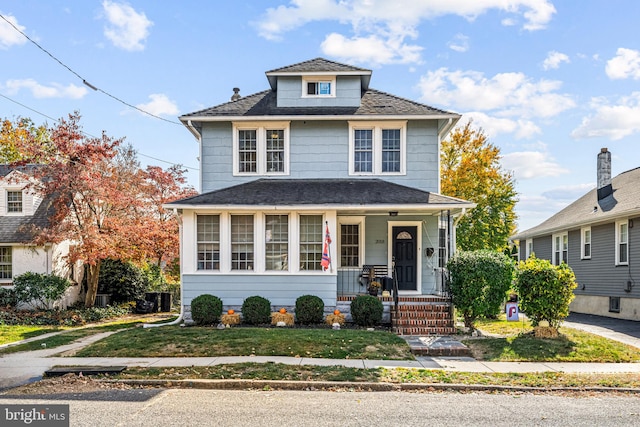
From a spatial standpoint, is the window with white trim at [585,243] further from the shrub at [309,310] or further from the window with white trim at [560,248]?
the shrub at [309,310]

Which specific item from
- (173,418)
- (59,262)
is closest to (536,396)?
(173,418)

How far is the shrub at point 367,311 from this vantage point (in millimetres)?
13984

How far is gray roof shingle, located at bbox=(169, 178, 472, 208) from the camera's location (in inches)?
572

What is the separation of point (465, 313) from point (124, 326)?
34.9 feet

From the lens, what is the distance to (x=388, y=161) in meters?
16.7

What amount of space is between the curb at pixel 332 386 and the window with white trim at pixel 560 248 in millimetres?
15984

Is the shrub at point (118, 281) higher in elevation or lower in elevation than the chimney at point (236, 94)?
lower

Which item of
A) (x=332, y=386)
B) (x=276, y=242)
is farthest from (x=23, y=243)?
(x=332, y=386)

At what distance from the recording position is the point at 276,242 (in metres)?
15.2

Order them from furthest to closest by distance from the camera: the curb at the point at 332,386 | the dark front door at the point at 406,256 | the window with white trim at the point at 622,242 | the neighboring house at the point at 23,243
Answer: the neighboring house at the point at 23,243 < the window with white trim at the point at 622,242 < the dark front door at the point at 406,256 < the curb at the point at 332,386

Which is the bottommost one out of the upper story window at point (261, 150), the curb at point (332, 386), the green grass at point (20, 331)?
the green grass at point (20, 331)

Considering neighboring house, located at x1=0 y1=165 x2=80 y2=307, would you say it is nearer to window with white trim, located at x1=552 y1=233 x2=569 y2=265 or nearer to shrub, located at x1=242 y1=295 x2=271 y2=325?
shrub, located at x1=242 y1=295 x2=271 y2=325

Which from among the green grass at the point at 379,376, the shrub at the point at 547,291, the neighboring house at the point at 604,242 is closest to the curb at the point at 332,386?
the green grass at the point at 379,376

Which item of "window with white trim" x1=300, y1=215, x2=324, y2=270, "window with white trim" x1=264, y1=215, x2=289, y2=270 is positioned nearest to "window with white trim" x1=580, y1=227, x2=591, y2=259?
"window with white trim" x1=300, y1=215, x2=324, y2=270
